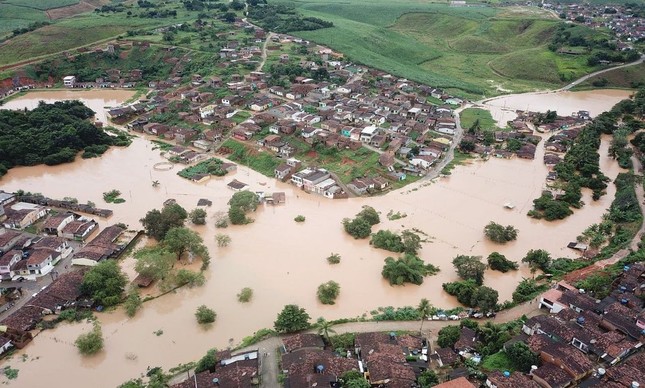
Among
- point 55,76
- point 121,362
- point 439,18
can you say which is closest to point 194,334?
point 121,362

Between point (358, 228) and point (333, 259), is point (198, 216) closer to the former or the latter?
point (333, 259)

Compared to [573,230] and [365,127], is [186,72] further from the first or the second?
[573,230]

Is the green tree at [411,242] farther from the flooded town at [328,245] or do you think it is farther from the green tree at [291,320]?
the green tree at [291,320]

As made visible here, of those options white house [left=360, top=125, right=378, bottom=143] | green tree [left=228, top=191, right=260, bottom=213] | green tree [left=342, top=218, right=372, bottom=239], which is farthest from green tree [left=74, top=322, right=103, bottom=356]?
white house [left=360, top=125, right=378, bottom=143]

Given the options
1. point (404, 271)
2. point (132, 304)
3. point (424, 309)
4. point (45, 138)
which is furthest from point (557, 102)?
point (45, 138)

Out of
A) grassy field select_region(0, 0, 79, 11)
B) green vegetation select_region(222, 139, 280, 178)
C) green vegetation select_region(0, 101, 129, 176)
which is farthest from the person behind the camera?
grassy field select_region(0, 0, 79, 11)

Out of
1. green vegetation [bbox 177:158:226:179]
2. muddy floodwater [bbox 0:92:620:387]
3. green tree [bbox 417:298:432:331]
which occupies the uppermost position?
green tree [bbox 417:298:432:331]

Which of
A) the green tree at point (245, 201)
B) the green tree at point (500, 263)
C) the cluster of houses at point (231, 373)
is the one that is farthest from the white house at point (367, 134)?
the cluster of houses at point (231, 373)

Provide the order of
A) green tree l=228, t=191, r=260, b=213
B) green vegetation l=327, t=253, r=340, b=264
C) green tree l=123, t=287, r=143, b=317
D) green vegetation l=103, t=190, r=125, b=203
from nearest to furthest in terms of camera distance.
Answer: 1. green tree l=123, t=287, r=143, b=317
2. green vegetation l=327, t=253, r=340, b=264
3. green tree l=228, t=191, r=260, b=213
4. green vegetation l=103, t=190, r=125, b=203

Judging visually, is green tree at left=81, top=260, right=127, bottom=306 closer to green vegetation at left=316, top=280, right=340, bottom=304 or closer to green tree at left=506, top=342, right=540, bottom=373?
green vegetation at left=316, top=280, right=340, bottom=304
